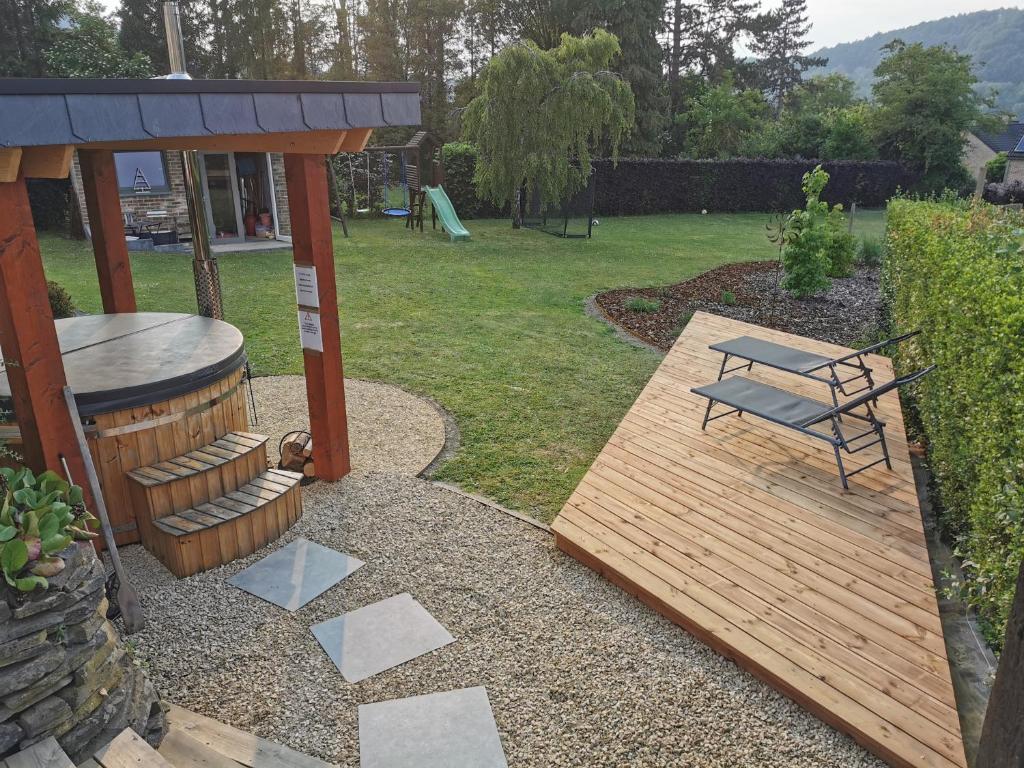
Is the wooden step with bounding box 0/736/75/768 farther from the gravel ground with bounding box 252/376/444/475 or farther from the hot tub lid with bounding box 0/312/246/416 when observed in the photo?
the gravel ground with bounding box 252/376/444/475

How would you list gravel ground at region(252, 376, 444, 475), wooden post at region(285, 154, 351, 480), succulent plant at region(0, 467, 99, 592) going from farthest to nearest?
gravel ground at region(252, 376, 444, 475) < wooden post at region(285, 154, 351, 480) < succulent plant at region(0, 467, 99, 592)

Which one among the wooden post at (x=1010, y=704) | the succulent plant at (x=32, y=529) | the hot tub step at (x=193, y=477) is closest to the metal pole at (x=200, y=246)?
the hot tub step at (x=193, y=477)

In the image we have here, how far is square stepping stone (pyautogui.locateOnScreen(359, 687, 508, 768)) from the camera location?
2879 millimetres

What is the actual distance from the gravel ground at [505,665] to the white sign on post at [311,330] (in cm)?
129

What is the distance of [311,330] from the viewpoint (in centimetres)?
493

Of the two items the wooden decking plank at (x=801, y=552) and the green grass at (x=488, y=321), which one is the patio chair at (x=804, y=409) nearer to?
the wooden decking plank at (x=801, y=552)

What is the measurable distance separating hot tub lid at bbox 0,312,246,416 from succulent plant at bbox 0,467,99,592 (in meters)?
1.15

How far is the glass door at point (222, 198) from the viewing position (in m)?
15.9

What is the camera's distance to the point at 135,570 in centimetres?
414

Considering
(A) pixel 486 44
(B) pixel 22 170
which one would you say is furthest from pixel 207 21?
(B) pixel 22 170

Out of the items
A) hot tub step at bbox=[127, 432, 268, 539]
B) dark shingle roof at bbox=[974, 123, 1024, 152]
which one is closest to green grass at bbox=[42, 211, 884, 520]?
hot tub step at bbox=[127, 432, 268, 539]

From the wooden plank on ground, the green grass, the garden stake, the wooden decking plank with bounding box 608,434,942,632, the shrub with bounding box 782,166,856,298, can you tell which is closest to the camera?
the wooden plank on ground

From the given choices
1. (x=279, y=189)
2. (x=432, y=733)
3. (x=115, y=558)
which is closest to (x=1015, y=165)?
(x=279, y=189)

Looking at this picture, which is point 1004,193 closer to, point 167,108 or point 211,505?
point 211,505
